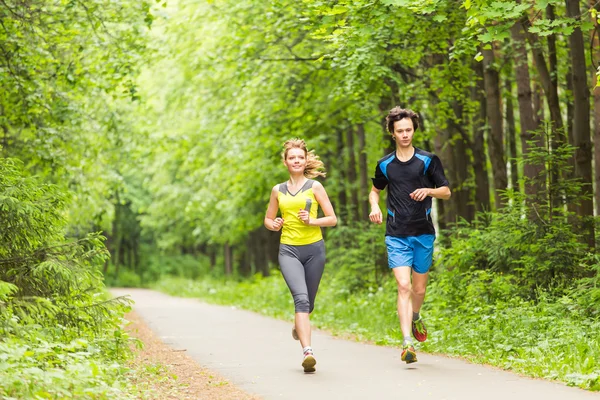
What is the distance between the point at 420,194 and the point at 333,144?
19078mm

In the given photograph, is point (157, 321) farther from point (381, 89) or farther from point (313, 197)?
point (313, 197)

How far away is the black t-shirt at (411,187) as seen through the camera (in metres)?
8.40

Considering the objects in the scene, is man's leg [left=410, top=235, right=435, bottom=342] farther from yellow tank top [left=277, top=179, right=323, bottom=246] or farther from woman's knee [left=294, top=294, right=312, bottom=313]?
woman's knee [left=294, top=294, right=312, bottom=313]

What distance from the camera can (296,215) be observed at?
836cm

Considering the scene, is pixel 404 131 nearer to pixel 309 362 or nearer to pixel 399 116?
pixel 399 116

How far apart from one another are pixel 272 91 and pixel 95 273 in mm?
12731

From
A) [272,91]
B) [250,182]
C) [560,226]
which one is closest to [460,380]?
[560,226]

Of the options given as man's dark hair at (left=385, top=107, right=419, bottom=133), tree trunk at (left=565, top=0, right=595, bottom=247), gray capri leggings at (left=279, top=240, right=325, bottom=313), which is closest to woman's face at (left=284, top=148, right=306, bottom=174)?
gray capri leggings at (left=279, top=240, right=325, bottom=313)

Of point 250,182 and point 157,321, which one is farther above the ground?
point 250,182

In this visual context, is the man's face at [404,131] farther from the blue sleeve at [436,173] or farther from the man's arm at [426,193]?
Result: the man's arm at [426,193]

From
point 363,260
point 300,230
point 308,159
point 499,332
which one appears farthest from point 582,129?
point 363,260

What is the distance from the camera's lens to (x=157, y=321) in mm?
17594

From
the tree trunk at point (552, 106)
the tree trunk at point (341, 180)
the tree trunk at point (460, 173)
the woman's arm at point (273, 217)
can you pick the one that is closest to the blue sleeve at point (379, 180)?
the woman's arm at point (273, 217)

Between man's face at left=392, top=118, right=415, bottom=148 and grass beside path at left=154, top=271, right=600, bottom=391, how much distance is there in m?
2.35
